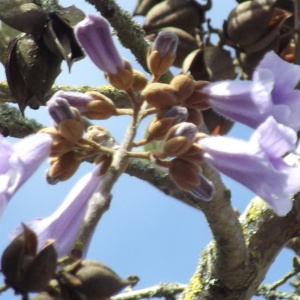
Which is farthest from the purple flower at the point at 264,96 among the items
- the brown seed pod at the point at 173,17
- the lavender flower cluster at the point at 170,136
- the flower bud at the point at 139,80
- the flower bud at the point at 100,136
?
the brown seed pod at the point at 173,17

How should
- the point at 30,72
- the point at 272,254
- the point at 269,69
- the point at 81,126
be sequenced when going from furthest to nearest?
1. the point at 272,254
2. the point at 30,72
3. the point at 269,69
4. the point at 81,126

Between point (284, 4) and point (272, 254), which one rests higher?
point (284, 4)

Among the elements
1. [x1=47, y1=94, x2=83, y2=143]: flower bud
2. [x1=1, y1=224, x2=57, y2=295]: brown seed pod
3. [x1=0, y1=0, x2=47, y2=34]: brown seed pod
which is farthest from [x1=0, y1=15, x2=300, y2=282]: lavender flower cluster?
[x1=0, y1=0, x2=47, y2=34]: brown seed pod

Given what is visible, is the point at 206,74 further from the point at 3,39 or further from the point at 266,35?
the point at 3,39

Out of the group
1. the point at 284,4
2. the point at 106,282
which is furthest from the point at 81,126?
the point at 284,4

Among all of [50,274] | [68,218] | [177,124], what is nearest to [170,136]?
[177,124]

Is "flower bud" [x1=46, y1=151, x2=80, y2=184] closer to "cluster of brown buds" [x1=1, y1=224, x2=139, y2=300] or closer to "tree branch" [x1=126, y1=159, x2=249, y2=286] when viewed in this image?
"cluster of brown buds" [x1=1, y1=224, x2=139, y2=300]

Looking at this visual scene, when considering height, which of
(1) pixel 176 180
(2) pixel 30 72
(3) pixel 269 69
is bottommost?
(2) pixel 30 72
